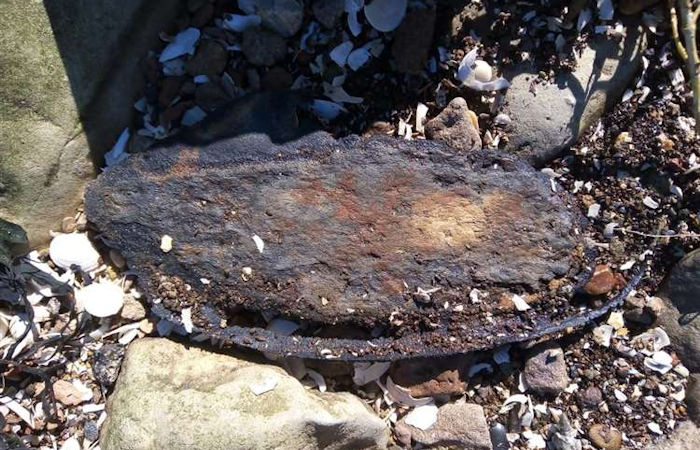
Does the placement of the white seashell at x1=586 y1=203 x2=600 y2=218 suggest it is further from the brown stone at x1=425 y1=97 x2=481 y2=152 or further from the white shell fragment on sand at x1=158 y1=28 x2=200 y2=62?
the white shell fragment on sand at x1=158 y1=28 x2=200 y2=62

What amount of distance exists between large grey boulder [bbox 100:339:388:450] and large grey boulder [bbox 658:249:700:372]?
3.76 ft

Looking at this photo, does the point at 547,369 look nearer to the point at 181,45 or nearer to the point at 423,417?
the point at 423,417

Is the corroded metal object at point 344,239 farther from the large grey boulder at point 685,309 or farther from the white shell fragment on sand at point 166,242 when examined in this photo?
the large grey boulder at point 685,309

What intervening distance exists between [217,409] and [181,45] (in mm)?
1294

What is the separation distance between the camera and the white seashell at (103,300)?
8.46 feet

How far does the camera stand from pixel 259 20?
256cm

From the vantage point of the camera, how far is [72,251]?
101 inches

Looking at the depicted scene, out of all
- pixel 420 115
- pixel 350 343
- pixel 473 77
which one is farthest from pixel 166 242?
pixel 473 77

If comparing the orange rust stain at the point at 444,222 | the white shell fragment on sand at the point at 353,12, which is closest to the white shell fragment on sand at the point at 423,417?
the orange rust stain at the point at 444,222

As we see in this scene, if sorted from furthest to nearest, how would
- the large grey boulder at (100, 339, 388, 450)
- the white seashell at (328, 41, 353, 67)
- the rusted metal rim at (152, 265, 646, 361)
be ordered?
the white seashell at (328, 41, 353, 67)
the rusted metal rim at (152, 265, 646, 361)
the large grey boulder at (100, 339, 388, 450)

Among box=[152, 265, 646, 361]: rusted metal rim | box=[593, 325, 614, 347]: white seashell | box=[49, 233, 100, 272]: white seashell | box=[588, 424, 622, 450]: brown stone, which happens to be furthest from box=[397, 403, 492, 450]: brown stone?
box=[49, 233, 100, 272]: white seashell

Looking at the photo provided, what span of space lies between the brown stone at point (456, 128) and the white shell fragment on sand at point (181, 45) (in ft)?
2.99

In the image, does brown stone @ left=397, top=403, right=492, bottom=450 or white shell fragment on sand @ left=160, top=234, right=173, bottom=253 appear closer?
white shell fragment on sand @ left=160, top=234, right=173, bottom=253

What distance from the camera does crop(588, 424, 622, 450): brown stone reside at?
261 centimetres
